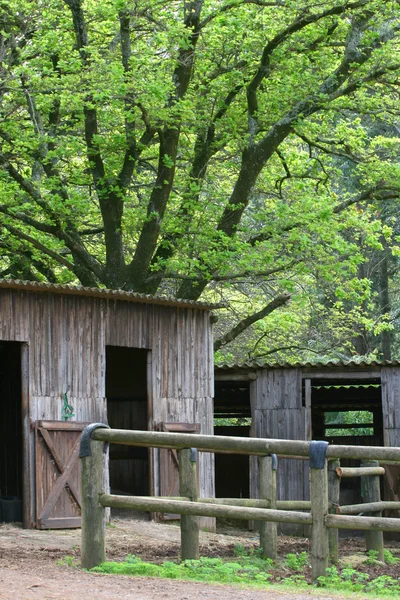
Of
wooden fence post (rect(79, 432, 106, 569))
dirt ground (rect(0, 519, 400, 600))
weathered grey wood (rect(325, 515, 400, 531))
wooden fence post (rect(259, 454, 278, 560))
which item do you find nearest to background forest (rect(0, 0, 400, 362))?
dirt ground (rect(0, 519, 400, 600))

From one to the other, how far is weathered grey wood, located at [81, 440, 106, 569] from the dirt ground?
18 centimetres

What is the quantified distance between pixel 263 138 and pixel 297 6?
8.76 ft

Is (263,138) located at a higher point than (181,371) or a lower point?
higher

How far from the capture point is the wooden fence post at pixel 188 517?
8.45 m

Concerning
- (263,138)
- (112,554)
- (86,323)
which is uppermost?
(263,138)

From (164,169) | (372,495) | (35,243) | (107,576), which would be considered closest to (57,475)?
(372,495)

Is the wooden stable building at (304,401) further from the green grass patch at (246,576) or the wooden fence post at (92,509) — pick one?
the wooden fence post at (92,509)

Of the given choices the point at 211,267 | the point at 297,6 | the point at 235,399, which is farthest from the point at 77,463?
the point at 297,6

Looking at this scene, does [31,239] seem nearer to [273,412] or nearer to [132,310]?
[132,310]

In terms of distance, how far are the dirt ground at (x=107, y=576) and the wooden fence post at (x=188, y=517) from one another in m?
0.60

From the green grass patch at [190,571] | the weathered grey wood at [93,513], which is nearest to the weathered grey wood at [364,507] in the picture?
the green grass patch at [190,571]

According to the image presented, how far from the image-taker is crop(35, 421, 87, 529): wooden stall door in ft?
41.7

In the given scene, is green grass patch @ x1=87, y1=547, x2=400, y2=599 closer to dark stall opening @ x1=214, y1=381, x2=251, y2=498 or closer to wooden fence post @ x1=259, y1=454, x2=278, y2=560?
wooden fence post @ x1=259, y1=454, x2=278, y2=560

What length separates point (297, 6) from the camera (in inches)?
675
